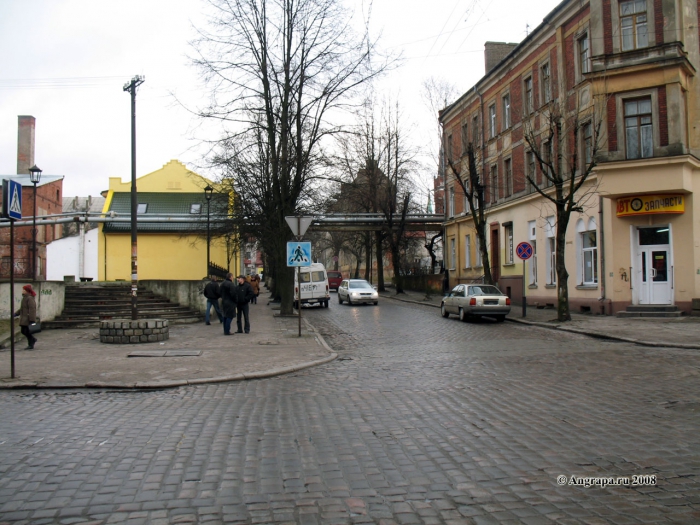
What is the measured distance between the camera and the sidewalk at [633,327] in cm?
1595

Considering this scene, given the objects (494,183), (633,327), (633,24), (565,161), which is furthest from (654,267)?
(494,183)

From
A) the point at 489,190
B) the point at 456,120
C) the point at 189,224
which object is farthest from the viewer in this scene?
the point at 189,224

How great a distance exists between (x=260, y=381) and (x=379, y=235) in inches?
1603

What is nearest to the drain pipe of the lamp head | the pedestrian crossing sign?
the pedestrian crossing sign

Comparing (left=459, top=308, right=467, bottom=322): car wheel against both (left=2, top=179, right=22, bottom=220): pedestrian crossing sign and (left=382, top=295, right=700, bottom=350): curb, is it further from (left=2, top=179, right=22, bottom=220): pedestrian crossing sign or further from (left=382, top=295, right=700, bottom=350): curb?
(left=2, top=179, right=22, bottom=220): pedestrian crossing sign

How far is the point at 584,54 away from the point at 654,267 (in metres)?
9.44

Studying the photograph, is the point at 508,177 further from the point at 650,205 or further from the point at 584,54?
the point at 650,205

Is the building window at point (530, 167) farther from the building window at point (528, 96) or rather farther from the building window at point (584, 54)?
the building window at point (584, 54)

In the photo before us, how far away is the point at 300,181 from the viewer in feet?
80.2

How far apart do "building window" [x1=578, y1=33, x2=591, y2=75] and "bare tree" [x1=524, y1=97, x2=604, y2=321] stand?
1.74 metres

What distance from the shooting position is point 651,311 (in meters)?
22.6

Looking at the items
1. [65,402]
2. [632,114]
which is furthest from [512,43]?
[65,402]

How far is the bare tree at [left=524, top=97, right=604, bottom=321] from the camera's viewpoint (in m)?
21.4

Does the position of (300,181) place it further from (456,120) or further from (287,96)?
(456,120)
